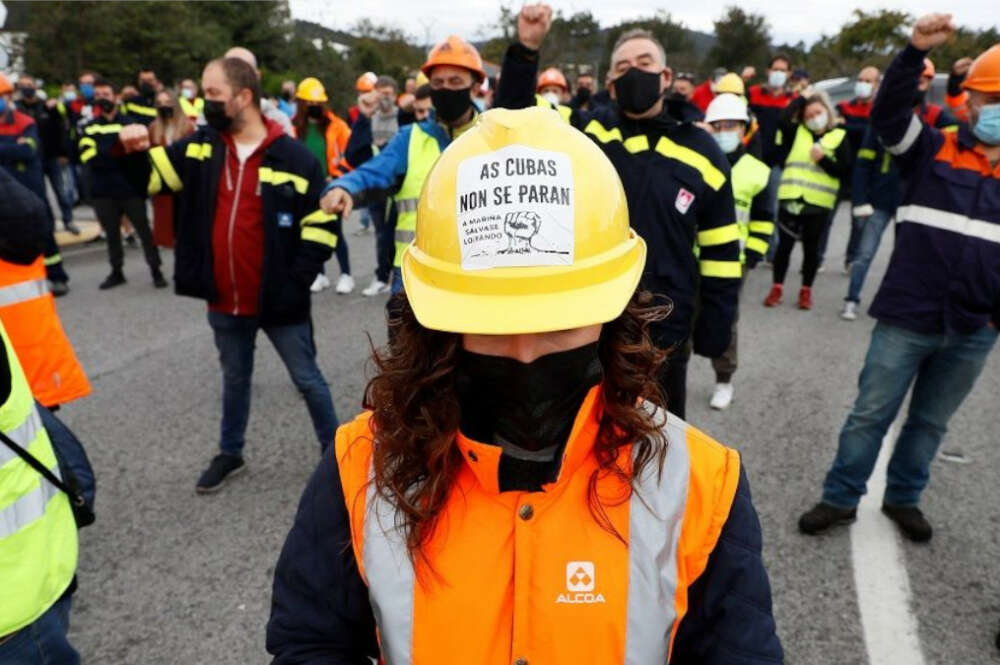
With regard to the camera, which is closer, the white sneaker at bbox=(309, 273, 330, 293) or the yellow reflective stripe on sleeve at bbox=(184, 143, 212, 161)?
the yellow reflective stripe on sleeve at bbox=(184, 143, 212, 161)

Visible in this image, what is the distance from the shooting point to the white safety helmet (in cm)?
511

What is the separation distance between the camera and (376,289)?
7.75m

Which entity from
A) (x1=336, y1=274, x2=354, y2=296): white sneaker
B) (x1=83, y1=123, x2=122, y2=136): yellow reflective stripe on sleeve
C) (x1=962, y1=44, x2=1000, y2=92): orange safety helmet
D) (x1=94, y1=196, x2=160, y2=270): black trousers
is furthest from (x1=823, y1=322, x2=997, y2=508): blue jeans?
(x1=83, y1=123, x2=122, y2=136): yellow reflective stripe on sleeve

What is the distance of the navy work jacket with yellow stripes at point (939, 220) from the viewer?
2908 millimetres

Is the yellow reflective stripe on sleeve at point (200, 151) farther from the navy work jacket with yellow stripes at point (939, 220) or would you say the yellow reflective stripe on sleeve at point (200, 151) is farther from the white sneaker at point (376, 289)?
the white sneaker at point (376, 289)

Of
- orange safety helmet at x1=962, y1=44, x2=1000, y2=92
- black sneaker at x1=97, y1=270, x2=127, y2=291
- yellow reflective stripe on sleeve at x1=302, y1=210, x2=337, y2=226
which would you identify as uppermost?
orange safety helmet at x1=962, y1=44, x2=1000, y2=92

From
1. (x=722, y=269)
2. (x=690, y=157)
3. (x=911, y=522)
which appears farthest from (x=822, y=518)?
(x=690, y=157)

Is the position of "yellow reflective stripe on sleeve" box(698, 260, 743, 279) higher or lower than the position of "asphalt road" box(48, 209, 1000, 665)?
higher

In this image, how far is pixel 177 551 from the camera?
Result: 3.35 meters

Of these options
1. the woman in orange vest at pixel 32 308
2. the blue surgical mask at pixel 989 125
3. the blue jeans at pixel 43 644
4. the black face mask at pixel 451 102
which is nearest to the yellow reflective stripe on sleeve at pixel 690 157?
the blue surgical mask at pixel 989 125

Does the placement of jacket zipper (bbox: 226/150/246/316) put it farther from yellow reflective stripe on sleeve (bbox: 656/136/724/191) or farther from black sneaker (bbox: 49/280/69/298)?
black sneaker (bbox: 49/280/69/298)

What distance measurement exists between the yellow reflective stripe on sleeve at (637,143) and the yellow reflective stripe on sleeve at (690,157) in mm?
53

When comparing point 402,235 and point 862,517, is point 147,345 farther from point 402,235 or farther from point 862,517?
point 862,517

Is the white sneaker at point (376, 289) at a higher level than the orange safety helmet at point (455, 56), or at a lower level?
lower
